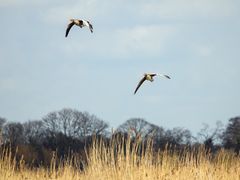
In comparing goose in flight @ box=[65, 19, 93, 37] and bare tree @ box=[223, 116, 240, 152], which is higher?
bare tree @ box=[223, 116, 240, 152]

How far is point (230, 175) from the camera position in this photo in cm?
816

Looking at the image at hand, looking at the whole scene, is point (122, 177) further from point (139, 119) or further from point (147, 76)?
point (139, 119)

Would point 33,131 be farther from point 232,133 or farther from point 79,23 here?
point 79,23

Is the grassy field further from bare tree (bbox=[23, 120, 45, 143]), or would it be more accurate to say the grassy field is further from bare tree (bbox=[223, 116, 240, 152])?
bare tree (bbox=[23, 120, 45, 143])

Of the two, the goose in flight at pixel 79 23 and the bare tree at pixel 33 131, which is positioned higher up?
the bare tree at pixel 33 131

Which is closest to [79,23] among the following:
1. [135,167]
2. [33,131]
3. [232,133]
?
[135,167]

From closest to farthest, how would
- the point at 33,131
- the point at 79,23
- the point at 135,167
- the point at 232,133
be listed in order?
the point at 79,23 < the point at 135,167 < the point at 232,133 < the point at 33,131

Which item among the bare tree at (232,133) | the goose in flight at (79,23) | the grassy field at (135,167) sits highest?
the bare tree at (232,133)

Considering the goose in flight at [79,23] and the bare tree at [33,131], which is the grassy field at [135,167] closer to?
the goose in flight at [79,23]

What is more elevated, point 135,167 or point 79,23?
point 79,23

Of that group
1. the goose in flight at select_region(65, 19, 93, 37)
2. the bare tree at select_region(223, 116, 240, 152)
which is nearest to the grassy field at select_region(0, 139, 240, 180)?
the goose in flight at select_region(65, 19, 93, 37)

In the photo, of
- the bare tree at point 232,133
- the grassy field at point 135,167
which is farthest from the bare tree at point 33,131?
the grassy field at point 135,167

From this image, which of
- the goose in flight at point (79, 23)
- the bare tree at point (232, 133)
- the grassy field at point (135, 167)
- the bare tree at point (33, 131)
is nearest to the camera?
the goose in flight at point (79, 23)

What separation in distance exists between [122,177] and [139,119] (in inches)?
1417
